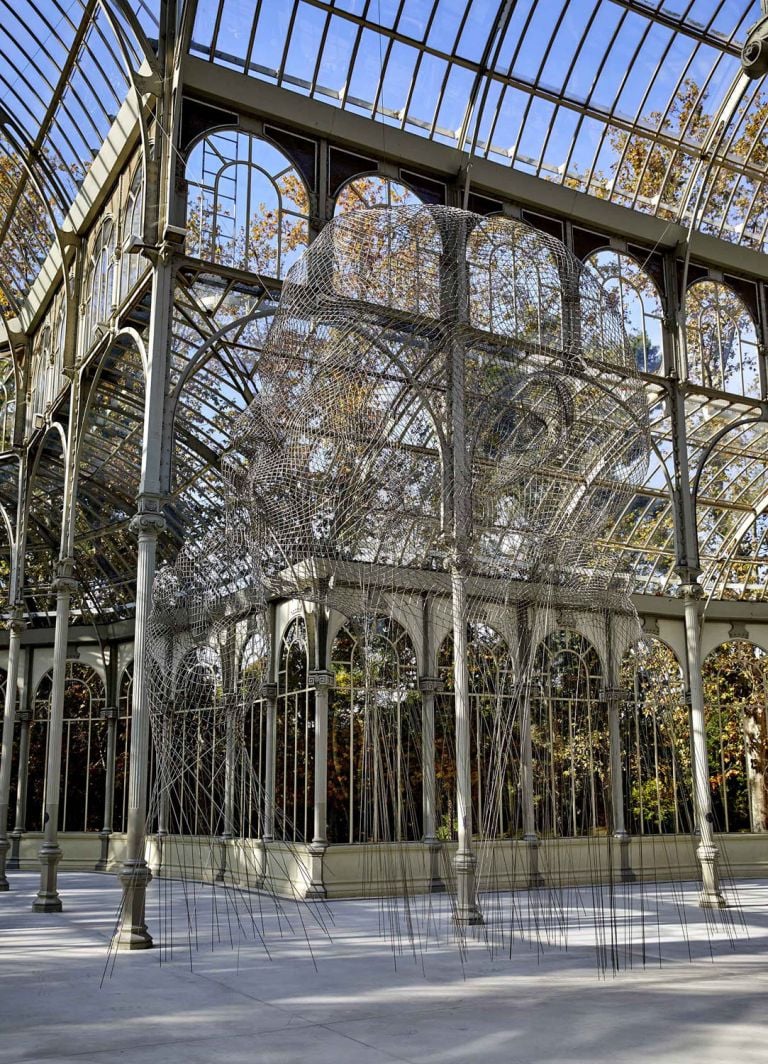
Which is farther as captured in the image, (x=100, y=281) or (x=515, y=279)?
(x=100, y=281)

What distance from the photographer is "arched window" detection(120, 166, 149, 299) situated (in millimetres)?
13883

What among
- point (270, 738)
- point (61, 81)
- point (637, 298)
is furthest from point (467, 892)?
point (61, 81)

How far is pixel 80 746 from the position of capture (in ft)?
80.3

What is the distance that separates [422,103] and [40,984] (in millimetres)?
12507

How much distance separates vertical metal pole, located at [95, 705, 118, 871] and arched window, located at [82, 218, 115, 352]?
Result: 10.0 meters

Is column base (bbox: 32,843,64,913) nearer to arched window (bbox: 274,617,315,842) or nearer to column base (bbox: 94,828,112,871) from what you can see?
arched window (bbox: 274,617,315,842)

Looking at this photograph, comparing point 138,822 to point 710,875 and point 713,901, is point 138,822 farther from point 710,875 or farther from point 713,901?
point 713,901

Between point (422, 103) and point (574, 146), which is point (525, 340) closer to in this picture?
point (422, 103)

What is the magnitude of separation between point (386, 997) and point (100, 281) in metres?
12.4

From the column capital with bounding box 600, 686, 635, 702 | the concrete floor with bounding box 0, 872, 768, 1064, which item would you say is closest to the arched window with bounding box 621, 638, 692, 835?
the column capital with bounding box 600, 686, 635, 702

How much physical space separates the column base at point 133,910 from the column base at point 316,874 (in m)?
5.09

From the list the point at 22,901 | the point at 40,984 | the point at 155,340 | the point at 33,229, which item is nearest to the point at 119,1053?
the point at 40,984

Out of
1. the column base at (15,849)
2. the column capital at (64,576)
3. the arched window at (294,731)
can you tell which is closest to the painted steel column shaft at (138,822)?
the column capital at (64,576)

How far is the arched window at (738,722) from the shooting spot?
23.5 m
